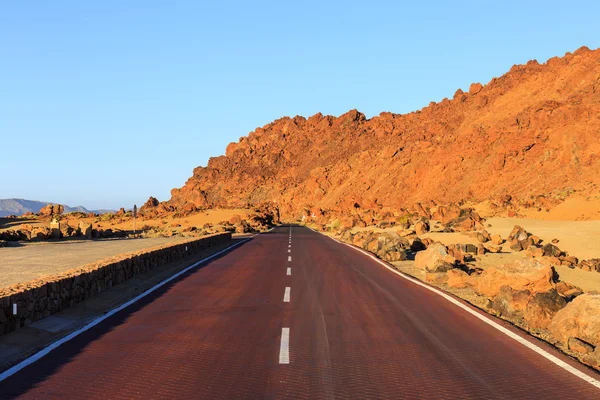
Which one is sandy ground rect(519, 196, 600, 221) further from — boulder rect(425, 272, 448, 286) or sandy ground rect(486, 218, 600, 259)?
boulder rect(425, 272, 448, 286)

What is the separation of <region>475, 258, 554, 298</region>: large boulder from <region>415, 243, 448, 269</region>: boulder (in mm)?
5259

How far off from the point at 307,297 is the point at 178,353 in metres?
5.78

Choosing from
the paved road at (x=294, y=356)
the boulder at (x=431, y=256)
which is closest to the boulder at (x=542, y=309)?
the paved road at (x=294, y=356)

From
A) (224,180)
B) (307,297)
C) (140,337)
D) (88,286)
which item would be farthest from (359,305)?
(224,180)

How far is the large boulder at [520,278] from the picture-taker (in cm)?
1383

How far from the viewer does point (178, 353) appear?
7.96m

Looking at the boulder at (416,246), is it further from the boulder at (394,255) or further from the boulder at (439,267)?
the boulder at (439,267)

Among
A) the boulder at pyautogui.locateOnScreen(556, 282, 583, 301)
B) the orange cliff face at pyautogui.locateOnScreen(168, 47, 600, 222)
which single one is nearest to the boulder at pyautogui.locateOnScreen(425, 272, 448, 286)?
the boulder at pyautogui.locateOnScreen(556, 282, 583, 301)

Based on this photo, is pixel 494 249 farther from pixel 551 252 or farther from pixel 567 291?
pixel 567 291

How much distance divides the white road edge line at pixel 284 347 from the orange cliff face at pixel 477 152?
57.0 m

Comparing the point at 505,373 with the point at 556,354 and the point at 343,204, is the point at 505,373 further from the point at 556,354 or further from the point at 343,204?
the point at 343,204

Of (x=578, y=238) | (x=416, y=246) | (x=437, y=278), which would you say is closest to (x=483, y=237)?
(x=578, y=238)

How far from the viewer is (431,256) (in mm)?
20375

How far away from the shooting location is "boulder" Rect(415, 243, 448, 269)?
19.9 metres
